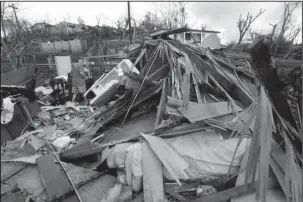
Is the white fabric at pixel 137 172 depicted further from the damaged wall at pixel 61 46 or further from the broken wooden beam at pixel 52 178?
the damaged wall at pixel 61 46

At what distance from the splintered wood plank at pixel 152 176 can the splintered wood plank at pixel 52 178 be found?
3.04ft

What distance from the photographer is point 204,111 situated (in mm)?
2908

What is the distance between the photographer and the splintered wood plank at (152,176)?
7.70 feet

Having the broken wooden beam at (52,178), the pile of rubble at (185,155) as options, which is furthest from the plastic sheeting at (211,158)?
the broken wooden beam at (52,178)

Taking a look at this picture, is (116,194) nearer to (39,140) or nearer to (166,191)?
(166,191)

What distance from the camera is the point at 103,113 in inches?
157

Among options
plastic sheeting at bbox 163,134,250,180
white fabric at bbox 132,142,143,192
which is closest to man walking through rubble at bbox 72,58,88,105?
white fabric at bbox 132,142,143,192

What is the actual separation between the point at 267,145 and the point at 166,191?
1.34m

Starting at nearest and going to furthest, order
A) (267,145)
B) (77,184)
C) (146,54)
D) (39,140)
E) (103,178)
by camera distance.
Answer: (267,145)
(77,184)
(103,178)
(39,140)
(146,54)

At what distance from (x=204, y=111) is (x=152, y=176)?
124 cm

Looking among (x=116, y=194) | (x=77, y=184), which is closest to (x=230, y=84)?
(x=116, y=194)

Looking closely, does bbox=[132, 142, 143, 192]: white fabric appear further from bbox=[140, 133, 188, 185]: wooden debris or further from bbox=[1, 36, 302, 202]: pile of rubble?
bbox=[140, 133, 188, 185]: wooden debris

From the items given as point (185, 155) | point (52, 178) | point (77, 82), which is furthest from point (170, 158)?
point (77, 82)

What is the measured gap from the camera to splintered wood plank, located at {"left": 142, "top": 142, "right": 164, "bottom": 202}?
7.70 ft
